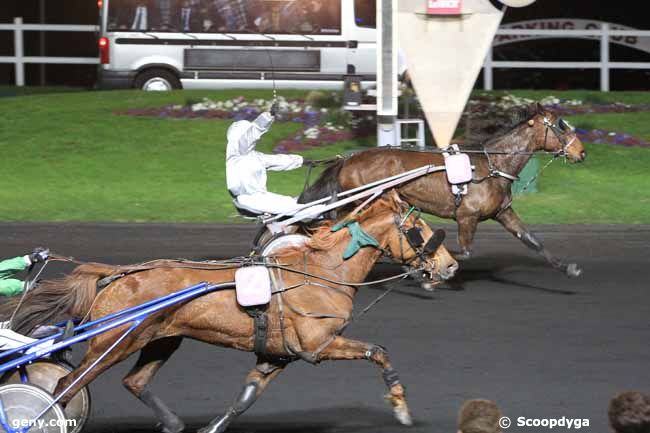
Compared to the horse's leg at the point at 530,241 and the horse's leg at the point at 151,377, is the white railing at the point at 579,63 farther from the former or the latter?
the horse's leg at the point at 151,377

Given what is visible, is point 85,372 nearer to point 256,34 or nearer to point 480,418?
point 480,418

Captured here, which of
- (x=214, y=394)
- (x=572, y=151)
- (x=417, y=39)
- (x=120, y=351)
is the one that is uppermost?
(x=417, y=39)

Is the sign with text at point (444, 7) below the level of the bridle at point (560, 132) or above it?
above

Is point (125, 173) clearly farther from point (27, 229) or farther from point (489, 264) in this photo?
point (489, 264)

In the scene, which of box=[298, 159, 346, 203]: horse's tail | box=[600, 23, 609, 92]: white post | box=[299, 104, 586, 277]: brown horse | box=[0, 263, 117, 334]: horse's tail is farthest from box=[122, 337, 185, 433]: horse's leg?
box=[600, 23, 609, 92]: white post

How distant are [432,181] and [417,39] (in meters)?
4.22

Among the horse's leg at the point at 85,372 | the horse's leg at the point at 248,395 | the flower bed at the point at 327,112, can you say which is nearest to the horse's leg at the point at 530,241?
the horse's leg at the point at 248,395

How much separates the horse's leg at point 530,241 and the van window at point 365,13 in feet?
34.3

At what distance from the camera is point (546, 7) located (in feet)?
80.5

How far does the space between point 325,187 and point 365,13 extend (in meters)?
10.9

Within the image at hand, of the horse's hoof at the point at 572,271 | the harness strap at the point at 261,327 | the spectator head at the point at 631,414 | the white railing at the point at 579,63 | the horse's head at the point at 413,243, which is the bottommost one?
the horse's hoof at the point at 572,271

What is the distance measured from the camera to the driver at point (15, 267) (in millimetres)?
6070

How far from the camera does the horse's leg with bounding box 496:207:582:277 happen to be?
10.3 m

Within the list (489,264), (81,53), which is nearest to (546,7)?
(81,53)
